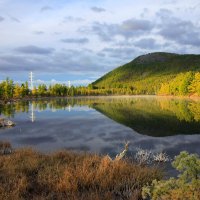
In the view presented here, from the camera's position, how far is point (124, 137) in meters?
34.1

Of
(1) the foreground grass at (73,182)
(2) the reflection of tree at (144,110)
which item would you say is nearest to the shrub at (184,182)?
(1) the foreground grass at (73,182)

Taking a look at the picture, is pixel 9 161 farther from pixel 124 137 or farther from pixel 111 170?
pixel 124 137

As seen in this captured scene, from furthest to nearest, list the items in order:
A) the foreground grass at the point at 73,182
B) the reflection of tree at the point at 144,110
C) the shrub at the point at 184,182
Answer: the reflection of tree at the point at 144,110 → the foreground grass at the point at 73,182 → the shrub at the point at 184,182

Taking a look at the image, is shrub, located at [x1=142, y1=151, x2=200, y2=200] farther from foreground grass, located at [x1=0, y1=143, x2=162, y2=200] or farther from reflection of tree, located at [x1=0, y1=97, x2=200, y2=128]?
reflection of tree, located at [x1=0, y1=97, x2=200, y2=128]

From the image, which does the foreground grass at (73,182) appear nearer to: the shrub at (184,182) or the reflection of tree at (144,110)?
the shrub at (184,182)

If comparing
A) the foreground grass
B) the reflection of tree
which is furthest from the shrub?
the reflection of tree

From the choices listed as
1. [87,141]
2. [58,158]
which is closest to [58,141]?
[87,141]

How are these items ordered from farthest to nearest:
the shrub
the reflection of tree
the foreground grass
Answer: the reflection of tree → the foreground grass → the shrub

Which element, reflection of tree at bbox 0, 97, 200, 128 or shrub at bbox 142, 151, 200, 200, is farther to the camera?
reflection of tree at bbox 0, 97, 200, 128

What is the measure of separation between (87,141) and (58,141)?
10.1ft

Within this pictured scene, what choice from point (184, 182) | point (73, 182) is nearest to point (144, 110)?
point (73, 182)

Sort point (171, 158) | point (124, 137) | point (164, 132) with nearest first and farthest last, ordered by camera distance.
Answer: point (171, 158), point (124, 137), point (164, 132)

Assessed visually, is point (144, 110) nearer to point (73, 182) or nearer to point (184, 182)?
point (73, 182)

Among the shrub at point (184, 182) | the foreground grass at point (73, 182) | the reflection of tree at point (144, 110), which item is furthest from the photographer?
the reflection of tree at point (144, 110)
